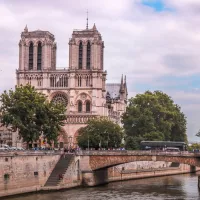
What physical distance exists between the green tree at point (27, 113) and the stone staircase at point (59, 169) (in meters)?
11.7

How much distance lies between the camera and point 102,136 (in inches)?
4722

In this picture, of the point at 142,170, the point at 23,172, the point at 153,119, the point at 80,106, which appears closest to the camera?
the point at 23,172

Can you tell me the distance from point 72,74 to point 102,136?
90.9ft

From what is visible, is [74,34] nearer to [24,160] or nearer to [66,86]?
[66,86]

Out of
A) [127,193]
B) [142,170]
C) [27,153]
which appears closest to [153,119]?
[142,170]

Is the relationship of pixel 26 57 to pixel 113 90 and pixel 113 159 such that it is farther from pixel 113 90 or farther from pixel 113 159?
pixel 113 159

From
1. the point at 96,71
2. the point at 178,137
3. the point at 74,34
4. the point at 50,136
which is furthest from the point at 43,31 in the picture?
the point at 50,136

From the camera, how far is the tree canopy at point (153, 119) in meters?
118

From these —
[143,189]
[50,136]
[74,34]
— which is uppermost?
[74,34]

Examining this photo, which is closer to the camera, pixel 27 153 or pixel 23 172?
pixel 23 172

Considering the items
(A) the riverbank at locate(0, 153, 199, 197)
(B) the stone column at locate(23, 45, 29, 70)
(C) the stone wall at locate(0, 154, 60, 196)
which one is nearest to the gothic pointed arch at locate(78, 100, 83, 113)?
(B) the stone column at locate(23, 45, 29, 70)

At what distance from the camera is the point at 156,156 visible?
76.7 metres

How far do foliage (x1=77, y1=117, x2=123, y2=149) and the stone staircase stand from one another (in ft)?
135

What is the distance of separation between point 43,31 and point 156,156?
7575cm
